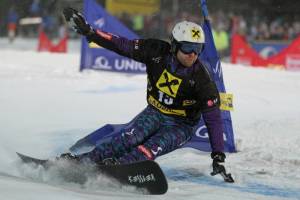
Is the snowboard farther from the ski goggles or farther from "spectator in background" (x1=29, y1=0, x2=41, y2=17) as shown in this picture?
"spectator in background" (x1=29, y1=0, x2=41, y2=17)

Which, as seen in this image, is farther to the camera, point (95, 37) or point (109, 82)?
point (109, 82)

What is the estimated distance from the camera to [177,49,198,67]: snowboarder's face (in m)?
5.10

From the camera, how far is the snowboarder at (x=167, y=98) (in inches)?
197

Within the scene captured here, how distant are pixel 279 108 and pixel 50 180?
6.03 metres

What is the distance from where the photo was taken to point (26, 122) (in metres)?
7.91

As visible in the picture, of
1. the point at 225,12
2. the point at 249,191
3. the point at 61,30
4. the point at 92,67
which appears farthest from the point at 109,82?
the point at 61,30

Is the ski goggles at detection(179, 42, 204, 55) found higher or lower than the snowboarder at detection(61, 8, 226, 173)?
higher

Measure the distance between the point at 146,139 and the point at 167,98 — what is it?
430 millimetres

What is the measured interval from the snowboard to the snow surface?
0.07 metres

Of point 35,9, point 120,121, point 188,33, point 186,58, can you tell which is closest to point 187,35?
point 188,33

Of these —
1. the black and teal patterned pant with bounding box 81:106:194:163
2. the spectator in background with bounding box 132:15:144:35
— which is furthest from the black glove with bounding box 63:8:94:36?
the spectator in background with bounding box 132:15:144:35

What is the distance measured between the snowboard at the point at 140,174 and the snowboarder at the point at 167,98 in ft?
0.91

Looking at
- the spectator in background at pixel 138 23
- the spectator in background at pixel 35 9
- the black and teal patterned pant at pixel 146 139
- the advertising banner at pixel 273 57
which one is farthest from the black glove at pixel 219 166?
the spectator in background at pixel 35 9

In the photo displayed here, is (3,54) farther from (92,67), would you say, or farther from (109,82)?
(109,82)
